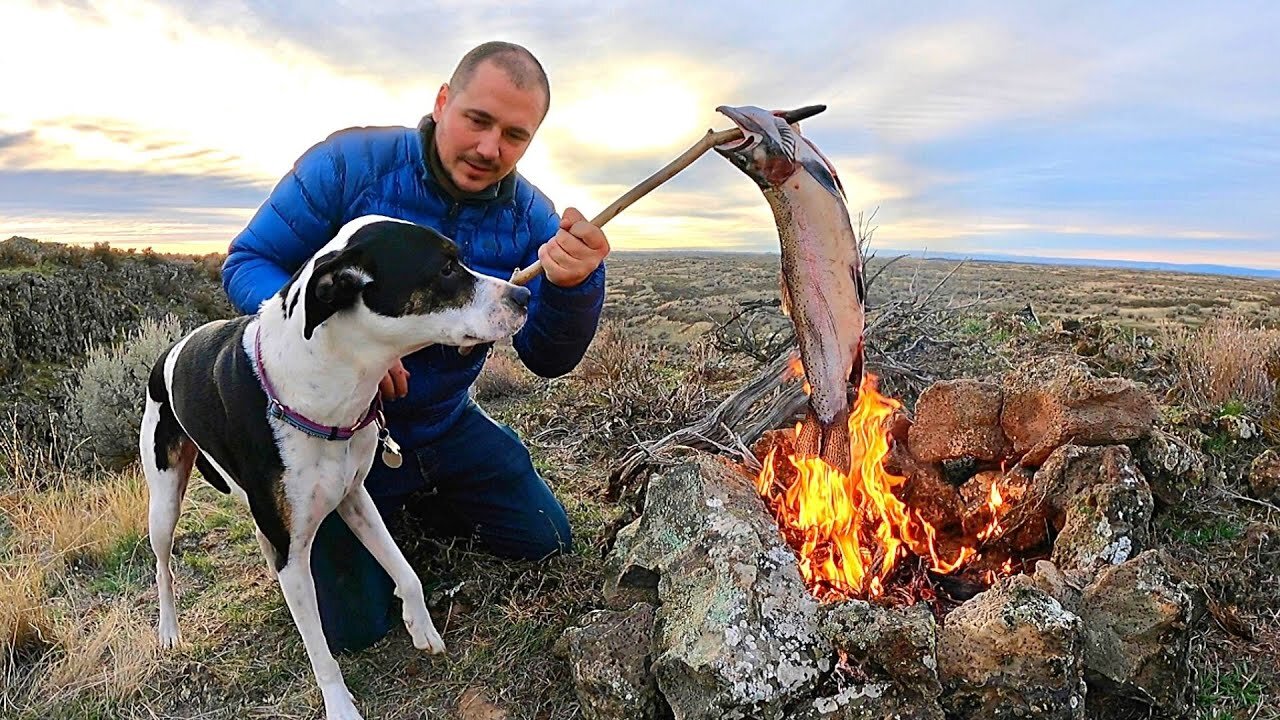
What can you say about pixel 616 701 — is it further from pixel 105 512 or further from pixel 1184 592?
pixel 105 512

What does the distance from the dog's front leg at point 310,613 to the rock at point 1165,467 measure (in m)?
3.02

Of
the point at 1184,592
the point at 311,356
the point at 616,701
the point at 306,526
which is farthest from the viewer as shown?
the point at 306,526

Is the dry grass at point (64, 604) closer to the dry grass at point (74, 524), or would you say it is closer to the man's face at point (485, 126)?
the dry grass at point (74, 524)

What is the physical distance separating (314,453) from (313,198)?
50.5 inches

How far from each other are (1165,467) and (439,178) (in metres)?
3.10

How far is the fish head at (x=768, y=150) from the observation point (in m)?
2.36

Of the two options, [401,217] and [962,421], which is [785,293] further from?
[401,217]

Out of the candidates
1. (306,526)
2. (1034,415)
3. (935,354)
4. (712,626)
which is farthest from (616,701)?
(935,354)

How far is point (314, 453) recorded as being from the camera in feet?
9.55

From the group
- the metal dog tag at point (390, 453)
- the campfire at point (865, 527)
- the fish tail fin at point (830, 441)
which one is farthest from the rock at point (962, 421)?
the metal dog tag at point (390, 453)

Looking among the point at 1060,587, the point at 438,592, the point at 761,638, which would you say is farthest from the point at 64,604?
the point at 1060,587

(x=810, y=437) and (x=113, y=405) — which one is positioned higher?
(x=810, y=437)

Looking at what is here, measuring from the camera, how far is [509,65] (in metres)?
3.39

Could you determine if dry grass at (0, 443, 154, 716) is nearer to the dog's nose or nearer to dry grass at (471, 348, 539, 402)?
the dog's nose
